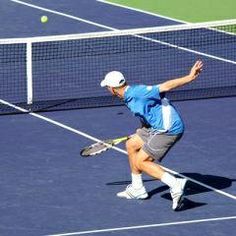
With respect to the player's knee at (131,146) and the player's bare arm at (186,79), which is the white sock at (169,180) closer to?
the player's knee at (131,146)

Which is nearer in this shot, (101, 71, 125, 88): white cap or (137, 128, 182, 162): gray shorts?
(101, 71, 125, 88): white cap

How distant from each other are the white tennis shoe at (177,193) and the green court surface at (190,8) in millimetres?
12760

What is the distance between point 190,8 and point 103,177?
41.9ft

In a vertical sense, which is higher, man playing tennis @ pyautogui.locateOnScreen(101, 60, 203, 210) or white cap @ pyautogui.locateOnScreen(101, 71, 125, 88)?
white cap @ pyautogui.locateOnScreen(101, 71, 125, 88)

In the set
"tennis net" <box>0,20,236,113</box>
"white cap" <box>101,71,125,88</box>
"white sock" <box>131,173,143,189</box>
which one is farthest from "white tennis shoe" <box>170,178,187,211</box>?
"tennis net" <box>0,20,236,113</box>

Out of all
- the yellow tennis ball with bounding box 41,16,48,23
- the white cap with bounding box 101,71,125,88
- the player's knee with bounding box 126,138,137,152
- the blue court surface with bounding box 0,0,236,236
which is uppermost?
the white cap with bounding box 101,71,125,88

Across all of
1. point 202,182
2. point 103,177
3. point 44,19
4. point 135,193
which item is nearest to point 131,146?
point 135,193

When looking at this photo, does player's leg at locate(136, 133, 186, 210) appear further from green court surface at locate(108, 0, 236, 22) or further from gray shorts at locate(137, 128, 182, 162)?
green court surface at locate(108, 0, 236, 22)

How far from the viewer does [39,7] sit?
97.1 feet

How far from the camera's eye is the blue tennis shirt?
15.8 m

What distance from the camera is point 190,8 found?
29469mm

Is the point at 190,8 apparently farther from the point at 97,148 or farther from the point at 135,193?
the point at 135,193

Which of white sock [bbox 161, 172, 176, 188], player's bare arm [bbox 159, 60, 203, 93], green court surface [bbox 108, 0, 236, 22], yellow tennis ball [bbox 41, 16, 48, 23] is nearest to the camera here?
player's bare arm [bbox 159, 60, 203, 93]

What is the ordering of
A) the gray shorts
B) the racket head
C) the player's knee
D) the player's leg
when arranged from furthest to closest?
1. the racket head
2. the player's knee
3. the gray shorts
4. the player's leg
